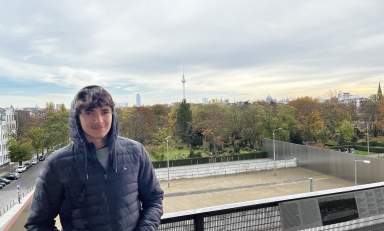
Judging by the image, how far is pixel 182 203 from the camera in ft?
23.1

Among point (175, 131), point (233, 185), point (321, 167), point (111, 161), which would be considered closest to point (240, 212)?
point (111, 161)

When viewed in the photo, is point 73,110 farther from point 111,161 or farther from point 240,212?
point 240,212

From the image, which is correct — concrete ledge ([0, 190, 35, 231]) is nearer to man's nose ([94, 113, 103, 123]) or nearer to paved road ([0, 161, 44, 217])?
paved road ([0, 161, 44, 217])

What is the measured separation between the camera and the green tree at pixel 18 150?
1185 centimetres

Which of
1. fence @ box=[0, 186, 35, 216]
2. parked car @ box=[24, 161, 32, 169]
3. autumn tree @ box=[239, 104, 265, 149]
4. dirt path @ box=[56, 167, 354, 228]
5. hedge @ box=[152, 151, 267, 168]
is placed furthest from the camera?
autumn tree @ box=[239, 104, 265, 149]

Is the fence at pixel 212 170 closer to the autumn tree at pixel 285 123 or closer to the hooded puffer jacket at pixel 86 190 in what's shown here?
the autumn tree at pixel 285 123

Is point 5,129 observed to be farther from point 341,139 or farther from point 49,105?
point 341,139

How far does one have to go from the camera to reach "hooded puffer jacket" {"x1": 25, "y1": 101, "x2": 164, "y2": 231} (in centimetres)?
67

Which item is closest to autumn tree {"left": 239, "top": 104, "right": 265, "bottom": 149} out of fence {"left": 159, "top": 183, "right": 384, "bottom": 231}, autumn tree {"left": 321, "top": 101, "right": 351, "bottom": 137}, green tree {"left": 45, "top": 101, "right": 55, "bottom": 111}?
autumn tree {"left": 321, "top": 101, "right": 351, "bottom": 137}

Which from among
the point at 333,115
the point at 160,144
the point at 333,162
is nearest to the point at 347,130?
the point at 333,115

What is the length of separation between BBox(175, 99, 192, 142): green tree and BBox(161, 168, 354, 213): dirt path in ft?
19.3

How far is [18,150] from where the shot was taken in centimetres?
1188

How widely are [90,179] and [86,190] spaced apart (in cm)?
3

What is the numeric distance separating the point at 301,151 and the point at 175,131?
6871 millimetres
